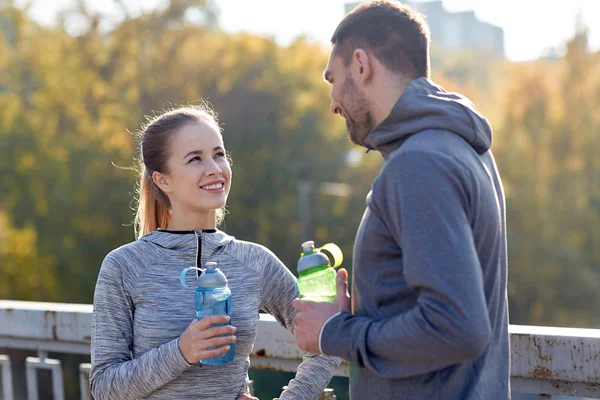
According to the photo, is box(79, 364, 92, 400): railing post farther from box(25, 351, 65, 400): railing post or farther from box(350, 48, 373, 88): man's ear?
box(350, 48, 373, 88): man's ear

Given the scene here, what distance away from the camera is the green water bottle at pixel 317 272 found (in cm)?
223

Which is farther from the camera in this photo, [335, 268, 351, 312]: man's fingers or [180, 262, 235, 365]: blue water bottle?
[180, 262, 235, 365]: blue water bottle

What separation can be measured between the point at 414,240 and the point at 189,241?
1188 mm

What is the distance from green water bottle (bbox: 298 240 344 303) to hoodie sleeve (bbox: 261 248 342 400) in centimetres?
Result: 46

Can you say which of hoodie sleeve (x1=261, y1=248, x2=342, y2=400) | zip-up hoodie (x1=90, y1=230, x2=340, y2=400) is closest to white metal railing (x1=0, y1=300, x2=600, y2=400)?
hoodie sleeve (x1=261, y1=248, x2=342, y2=400)

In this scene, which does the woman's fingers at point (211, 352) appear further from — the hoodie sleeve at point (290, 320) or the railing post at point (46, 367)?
the railing post at point (46, 367)

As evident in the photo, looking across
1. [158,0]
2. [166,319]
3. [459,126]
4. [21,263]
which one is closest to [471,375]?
[459,126]

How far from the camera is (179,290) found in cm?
266

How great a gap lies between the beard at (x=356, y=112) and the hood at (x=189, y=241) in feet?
2.79

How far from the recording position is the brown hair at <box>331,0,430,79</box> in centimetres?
207

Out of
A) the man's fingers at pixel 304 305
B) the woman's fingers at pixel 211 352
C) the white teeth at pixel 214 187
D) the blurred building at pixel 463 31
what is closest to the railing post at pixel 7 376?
the white teeth at pixel 214 187

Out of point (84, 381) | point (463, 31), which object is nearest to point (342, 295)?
point (84, 381)

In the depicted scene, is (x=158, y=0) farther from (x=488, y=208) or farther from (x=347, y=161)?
(x=488, y=208)

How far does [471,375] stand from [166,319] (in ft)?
3.63
